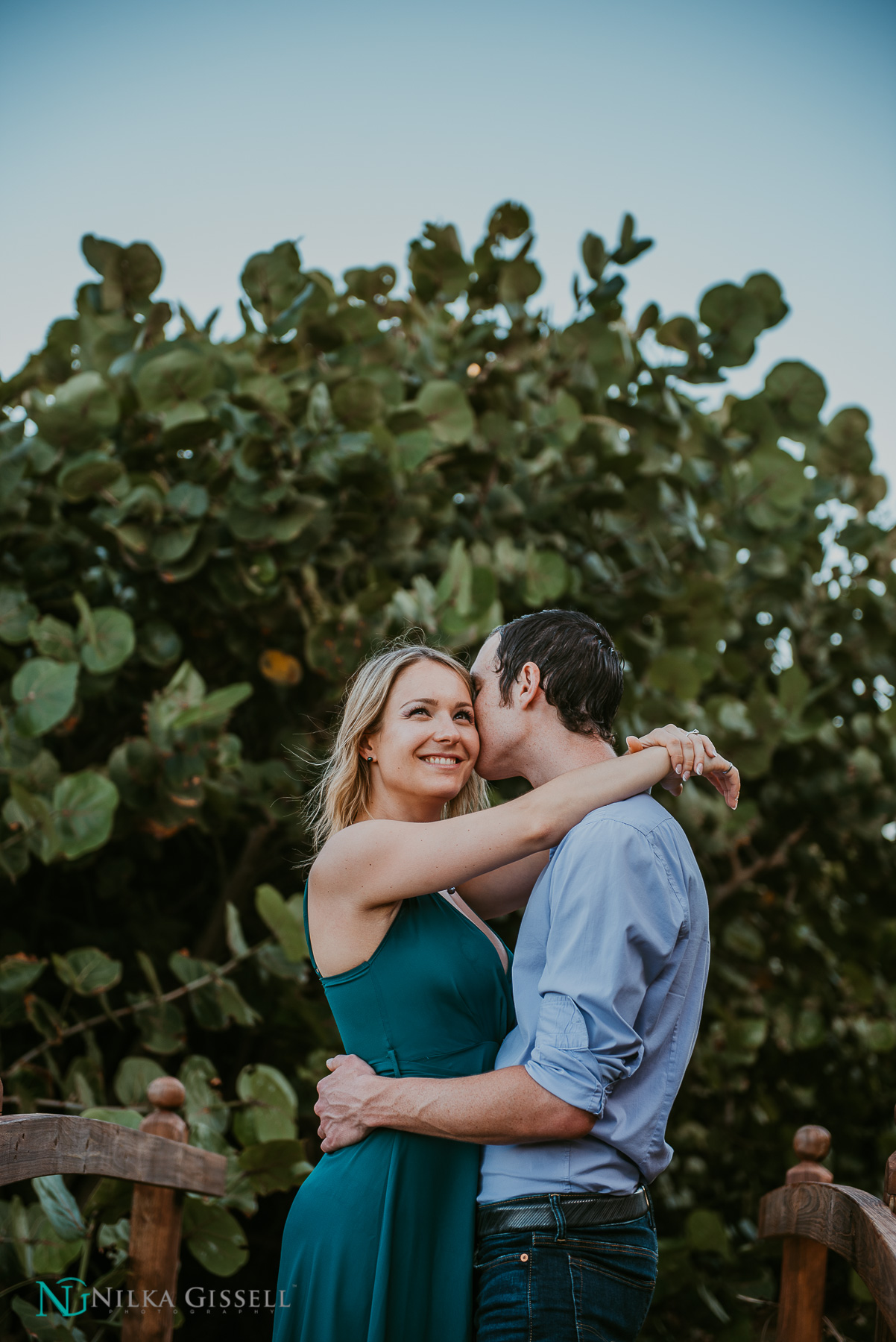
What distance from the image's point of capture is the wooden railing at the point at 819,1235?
126cm

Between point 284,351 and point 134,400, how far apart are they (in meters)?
0.46

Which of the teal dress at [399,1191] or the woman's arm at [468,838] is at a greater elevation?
the woman's arm at [468,838]

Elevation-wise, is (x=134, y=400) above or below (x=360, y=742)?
above

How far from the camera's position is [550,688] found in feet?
5.16

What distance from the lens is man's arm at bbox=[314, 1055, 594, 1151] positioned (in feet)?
4.01

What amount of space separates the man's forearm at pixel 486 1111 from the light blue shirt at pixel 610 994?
0.08 ft

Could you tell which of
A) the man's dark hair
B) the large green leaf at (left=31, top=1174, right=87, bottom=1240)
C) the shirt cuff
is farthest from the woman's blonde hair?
the large green leaf at (left=31, top=1174, right=87, bottom=1240)

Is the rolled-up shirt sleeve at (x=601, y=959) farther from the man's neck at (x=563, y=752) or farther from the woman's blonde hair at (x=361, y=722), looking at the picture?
the woman's blonde hair at (x=361, y=722)

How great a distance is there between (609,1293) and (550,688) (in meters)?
0.79

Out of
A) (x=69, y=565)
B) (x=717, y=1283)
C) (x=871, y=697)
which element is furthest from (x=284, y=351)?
(x=717, y=1283)

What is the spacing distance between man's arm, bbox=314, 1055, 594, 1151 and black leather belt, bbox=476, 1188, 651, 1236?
8 centimetres

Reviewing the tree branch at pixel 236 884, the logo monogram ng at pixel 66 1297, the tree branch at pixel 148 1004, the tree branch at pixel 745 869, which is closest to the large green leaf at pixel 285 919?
the tree branch at pixel 148 1004

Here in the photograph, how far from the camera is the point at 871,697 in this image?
421 centimetres

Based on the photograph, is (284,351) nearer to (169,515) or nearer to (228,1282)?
(169,515)
